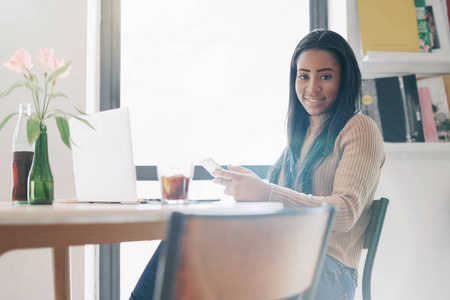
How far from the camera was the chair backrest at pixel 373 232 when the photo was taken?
1185 millimetres

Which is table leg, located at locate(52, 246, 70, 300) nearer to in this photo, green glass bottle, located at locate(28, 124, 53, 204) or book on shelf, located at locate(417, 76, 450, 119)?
green glass bottle, located at locate(28, 124, 53, 204)

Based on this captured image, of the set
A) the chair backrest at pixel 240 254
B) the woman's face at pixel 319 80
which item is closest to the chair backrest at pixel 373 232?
the woman's face at pixel 319 80

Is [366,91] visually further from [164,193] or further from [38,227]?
[38,227]

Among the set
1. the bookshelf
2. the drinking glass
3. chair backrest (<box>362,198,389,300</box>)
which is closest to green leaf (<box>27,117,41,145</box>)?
the drinking glass

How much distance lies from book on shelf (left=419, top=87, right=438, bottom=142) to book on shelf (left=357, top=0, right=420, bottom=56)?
8.7 inches

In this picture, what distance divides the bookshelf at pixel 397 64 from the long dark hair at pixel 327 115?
20.2 inches

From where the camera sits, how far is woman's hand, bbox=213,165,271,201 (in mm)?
1161

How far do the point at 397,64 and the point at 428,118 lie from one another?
29 cm

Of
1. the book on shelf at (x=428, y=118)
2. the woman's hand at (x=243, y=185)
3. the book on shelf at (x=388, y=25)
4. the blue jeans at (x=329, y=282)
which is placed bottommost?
the blue jeans at (x=329, y=282)

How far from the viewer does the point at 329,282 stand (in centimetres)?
116

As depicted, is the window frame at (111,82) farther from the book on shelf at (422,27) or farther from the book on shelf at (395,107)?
the book on shelf at (422,27)

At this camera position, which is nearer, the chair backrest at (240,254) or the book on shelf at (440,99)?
the chair backrest at (240,254)

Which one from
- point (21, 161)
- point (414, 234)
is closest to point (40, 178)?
point (21, 161)

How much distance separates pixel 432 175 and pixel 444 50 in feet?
1.91
